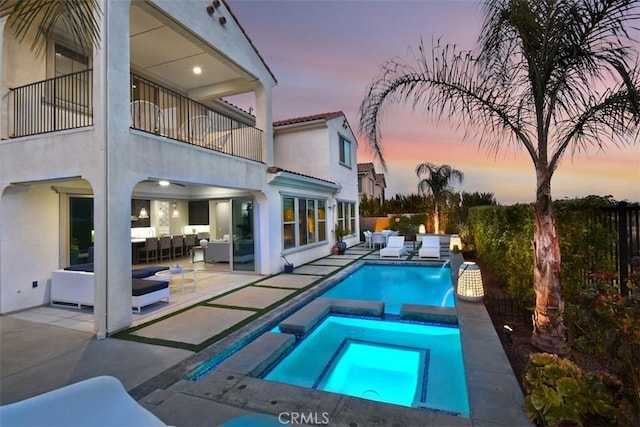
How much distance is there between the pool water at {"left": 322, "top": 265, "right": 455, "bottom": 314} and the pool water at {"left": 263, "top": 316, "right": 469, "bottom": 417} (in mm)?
1767

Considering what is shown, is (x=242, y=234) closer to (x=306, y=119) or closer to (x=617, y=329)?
(x=306, y=119)

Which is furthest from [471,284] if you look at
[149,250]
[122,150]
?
[149,250]

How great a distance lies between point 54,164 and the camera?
255 inches

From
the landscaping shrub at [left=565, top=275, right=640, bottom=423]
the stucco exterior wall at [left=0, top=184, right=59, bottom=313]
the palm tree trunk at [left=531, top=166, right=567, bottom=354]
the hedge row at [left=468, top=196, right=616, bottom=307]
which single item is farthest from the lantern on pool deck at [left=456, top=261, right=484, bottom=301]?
the stucco exterior wall at [left=0, top=184, right=59, bottom=313]

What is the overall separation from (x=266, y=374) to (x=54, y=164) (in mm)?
6167

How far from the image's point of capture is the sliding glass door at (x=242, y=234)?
38.7 ft

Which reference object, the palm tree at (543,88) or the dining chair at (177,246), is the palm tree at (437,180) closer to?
the dining chair at (177,246)

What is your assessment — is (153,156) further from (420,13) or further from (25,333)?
(420,13)

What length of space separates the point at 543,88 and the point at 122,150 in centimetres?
731

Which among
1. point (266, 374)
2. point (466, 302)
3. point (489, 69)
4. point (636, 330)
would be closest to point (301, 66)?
point (489, 69)

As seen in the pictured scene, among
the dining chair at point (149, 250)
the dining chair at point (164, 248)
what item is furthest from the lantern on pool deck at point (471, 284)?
the dining chair at point (164, 248)

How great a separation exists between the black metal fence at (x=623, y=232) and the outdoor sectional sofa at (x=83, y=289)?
882cm

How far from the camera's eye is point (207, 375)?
13.8 feet

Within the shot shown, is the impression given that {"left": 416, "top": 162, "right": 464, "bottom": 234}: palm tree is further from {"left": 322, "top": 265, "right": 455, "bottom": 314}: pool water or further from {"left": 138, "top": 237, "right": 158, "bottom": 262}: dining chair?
{"left": 138, "top": 237, "right": 158, "bottom": 262}: dining chair
